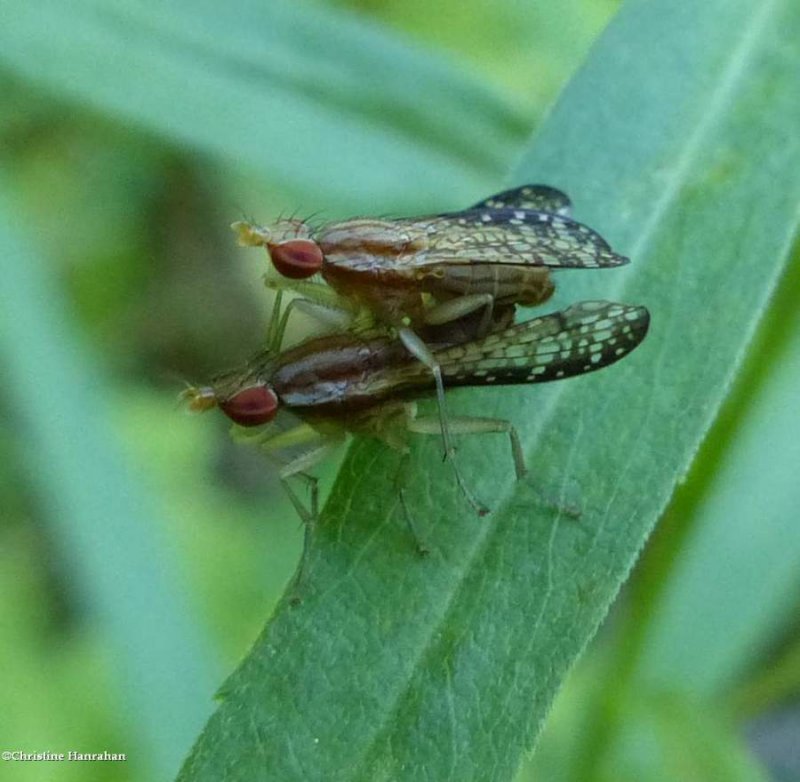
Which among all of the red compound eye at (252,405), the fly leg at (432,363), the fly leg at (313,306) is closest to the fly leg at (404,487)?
the fly leg at (432,363)

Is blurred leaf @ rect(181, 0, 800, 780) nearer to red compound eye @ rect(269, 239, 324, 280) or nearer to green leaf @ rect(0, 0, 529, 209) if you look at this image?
red compound eye @ rect(269, 239, 324, 280)

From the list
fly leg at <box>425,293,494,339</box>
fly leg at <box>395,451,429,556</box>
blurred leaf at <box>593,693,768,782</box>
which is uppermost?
fly leg at <box>425,293,494,339</box>

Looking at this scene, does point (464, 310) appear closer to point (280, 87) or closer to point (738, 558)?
point (280, 87)

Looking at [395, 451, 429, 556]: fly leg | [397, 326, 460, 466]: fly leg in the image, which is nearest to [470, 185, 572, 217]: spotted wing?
[397, 326, 460, 466]: fly leg

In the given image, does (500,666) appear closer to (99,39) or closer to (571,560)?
(571,560)

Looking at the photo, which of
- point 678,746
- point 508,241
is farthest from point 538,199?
point 678,746

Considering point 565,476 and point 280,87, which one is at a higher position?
point 565,476
